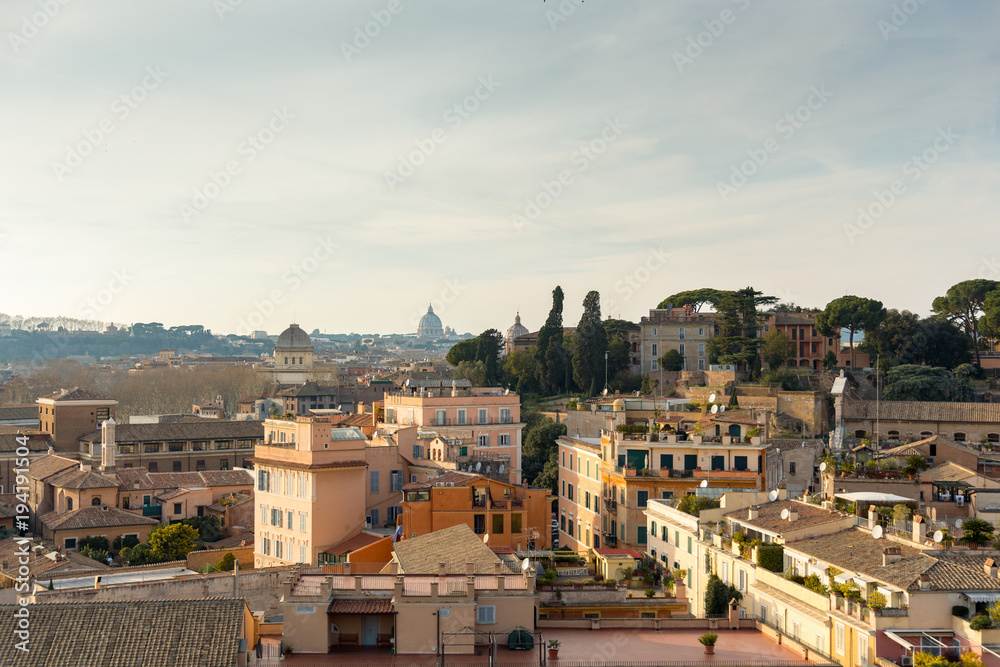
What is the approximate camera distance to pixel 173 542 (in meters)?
33.4

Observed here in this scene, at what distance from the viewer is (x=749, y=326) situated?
59125 millimetres

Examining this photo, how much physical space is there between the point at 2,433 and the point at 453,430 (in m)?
29.3

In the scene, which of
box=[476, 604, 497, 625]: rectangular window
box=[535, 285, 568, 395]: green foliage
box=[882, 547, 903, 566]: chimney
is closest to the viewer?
box=[476, 604, 497, 625]: rectangular window

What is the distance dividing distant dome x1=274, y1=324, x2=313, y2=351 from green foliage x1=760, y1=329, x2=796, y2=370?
73.3 metres

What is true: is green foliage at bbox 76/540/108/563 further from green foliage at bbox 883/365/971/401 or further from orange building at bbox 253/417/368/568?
green foliage at bbox 883/365/971/401

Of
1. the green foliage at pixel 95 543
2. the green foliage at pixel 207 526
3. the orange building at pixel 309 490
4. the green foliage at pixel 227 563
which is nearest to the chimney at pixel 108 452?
the green foliage at pixel 207 526

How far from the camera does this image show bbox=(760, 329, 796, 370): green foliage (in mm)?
56812

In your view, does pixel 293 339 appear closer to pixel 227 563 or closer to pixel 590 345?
pixel 590 345

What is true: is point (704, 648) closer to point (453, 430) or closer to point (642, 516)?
point (642, 516)

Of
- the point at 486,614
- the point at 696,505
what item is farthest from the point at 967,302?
the point at 486,614

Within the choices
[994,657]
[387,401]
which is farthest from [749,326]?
[994,657]

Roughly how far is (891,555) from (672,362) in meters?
42.8

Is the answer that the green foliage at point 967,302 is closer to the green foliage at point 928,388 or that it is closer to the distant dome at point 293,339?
the green foliage at point 928,388

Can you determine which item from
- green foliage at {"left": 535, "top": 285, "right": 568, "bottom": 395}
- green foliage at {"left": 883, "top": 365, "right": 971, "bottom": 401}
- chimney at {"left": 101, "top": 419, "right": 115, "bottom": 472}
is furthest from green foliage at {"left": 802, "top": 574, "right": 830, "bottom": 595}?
green foliage at {"left": 535, "top": 285, "right": 568, "bottom": 395}
